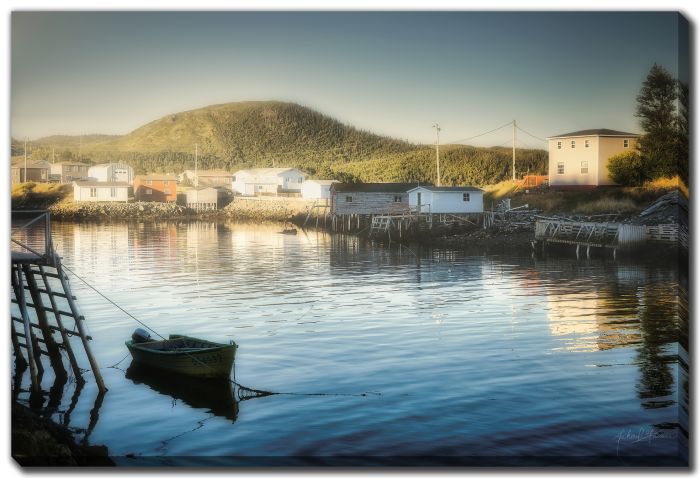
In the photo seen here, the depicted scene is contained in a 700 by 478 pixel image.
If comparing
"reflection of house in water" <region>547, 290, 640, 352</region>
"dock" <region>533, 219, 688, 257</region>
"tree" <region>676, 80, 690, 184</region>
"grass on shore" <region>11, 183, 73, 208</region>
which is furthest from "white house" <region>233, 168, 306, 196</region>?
"tree" <region>676, 80, 690, 184</region>

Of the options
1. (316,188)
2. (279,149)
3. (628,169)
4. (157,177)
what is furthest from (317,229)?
(628,169)

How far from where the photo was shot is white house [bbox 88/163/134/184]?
11108 millimetres

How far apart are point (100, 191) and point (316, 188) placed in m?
3.43

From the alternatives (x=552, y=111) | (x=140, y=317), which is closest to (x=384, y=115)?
(x=552, y=111)

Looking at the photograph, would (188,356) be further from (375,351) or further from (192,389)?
(375,351)

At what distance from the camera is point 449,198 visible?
13289mm

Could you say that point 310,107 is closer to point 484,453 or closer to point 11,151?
point 11,151

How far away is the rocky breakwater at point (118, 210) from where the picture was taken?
1086 centimetres

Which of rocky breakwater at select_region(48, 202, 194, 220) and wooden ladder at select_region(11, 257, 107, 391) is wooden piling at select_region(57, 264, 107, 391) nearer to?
wooden ladder at select_region(11, 257, 107, 391)

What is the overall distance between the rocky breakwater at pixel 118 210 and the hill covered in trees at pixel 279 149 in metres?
0.51

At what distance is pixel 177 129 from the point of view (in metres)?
11.1

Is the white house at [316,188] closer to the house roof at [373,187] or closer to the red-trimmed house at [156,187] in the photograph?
the house roof at [373,187]

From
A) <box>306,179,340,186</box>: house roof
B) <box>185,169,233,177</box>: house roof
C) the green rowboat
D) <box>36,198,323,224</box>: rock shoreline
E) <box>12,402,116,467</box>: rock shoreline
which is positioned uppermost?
<box>185,169,233,177</box>: house roof

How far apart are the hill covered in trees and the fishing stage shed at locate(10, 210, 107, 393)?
98 centimetres
